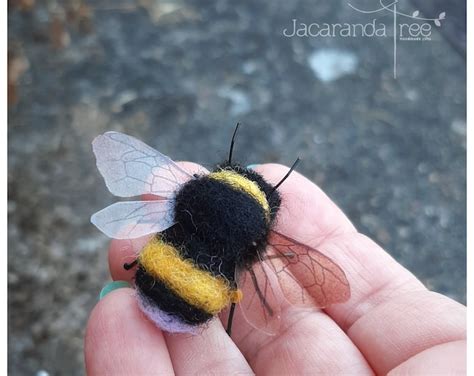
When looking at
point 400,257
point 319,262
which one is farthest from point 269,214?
point 400,257

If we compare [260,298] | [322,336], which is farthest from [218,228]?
[322,336]

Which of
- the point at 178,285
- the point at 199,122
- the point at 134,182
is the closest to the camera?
the point at 178,285

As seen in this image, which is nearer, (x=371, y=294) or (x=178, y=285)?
(x=178, y=285)

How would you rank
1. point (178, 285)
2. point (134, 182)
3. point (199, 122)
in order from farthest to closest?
point (199, 122) < point (134, 182) < point (178, 285)

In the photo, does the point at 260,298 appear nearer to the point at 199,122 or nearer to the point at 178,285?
the point at 178,285

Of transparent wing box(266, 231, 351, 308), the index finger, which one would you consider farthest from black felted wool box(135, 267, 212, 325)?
the index finger

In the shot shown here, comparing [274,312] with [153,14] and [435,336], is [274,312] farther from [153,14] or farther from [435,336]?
[153,14]
